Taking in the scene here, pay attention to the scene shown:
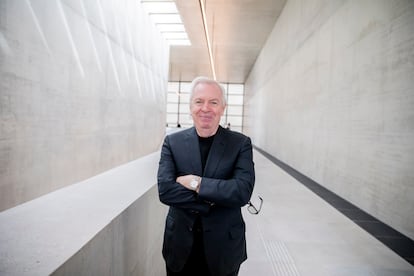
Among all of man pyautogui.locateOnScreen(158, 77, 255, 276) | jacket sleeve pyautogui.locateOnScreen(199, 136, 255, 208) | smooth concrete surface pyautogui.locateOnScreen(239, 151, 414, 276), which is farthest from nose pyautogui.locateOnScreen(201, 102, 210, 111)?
smooth concrete surface pyautogui.locateOnScreen(239, 151, 414, 276)

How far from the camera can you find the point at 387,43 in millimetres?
4660

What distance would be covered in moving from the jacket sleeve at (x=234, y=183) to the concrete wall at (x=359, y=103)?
3537 mm

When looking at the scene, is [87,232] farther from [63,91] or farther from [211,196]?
[63,91]

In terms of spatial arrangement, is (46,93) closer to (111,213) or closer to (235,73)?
(111,213)

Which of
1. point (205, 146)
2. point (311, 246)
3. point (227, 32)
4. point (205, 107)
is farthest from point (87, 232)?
point (227, 32)

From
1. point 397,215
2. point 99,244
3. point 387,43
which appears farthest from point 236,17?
point 99,244

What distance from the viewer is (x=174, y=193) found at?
170 centimetres

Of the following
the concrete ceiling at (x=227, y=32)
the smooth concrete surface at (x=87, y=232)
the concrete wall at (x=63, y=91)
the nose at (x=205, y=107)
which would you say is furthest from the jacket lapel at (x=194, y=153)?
the concrete ceiling at (x=227, y=32)

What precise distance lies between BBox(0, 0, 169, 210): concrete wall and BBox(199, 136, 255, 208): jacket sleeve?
394 cm

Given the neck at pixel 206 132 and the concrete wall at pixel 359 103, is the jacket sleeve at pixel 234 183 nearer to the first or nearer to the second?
the neck at pixel 206 132

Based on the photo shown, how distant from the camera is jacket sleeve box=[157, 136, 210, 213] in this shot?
1669mm

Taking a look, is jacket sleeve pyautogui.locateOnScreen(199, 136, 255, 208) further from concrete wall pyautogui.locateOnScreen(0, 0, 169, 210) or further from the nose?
concrete wall pyautogui.locateOnScreen(0, 0, 169, 210)

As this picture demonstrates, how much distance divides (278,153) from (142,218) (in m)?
12.1

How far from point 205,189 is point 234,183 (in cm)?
20
